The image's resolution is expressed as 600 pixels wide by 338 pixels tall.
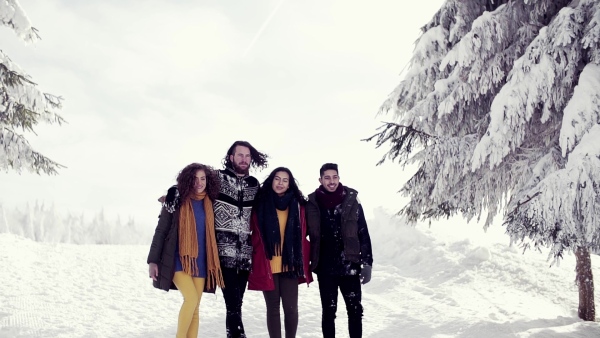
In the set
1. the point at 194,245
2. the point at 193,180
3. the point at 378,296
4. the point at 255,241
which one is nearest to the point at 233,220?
the point at 255,241

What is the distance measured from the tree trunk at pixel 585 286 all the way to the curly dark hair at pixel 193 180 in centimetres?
688

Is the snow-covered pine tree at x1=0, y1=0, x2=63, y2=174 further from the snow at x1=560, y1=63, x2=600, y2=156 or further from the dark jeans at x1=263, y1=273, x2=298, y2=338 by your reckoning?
the snow at x1=560, y1=63, x2=600, y2=156

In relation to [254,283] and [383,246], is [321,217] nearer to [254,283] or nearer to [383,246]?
[254,283]

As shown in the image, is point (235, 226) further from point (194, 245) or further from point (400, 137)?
point (400, 137)

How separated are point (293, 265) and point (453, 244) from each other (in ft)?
34.7

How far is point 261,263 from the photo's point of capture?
5004 mm

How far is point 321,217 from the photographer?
5348mm

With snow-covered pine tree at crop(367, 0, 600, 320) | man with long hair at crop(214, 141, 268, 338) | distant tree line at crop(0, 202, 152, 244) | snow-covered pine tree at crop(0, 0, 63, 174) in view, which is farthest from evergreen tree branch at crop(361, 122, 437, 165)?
distant tree line at crop(0, 202, 152, 244)

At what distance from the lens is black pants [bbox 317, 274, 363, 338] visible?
5.11 m

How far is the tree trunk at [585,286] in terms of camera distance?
8258mm

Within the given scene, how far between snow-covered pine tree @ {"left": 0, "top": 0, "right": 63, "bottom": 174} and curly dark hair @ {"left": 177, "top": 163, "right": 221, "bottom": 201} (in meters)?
6.63

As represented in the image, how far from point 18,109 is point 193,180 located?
709 cm

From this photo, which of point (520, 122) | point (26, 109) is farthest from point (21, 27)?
point (520, 122)

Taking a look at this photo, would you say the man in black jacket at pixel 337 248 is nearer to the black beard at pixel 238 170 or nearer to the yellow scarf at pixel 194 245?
the black beard at pixel 238 170
